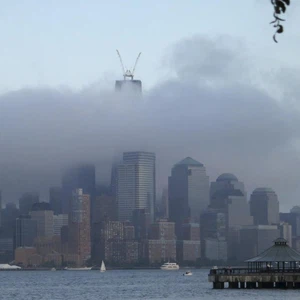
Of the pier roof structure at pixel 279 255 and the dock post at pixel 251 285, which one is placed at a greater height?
the pier roof structure at pixel 279 255

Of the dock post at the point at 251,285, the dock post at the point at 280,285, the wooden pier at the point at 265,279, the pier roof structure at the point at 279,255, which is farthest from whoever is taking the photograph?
the dock post at the point at 251,285

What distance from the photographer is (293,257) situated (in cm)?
12500

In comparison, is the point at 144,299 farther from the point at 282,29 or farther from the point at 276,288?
the point at 282,29

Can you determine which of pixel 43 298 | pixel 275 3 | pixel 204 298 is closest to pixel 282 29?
pixel 275 3

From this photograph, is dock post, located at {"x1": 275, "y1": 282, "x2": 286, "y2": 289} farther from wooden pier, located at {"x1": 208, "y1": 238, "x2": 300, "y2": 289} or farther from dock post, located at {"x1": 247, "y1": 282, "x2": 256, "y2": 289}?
dock post, located at {"x1": 247, "y1": 282, "x2": 256, "y2": 289}

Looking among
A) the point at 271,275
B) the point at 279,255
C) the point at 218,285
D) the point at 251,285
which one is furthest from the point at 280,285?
the point at 218,285

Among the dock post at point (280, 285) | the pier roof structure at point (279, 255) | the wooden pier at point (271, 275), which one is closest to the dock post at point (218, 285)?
the wooden pier at point (271, 275)

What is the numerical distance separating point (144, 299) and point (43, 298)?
74.5ft

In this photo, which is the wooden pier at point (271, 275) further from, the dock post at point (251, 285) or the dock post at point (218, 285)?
the dock post at point (218, 285)

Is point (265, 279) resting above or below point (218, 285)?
above

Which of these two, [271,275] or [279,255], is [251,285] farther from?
[271,275]

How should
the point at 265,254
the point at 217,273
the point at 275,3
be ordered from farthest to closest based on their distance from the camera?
the point at 217,273, the point at 265,254, the point at 275,3

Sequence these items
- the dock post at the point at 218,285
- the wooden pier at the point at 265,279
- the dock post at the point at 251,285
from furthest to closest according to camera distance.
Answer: the dock post at the point at 218,285
the dock post at the point at 251,285
the wooden pier at the point at 265,279

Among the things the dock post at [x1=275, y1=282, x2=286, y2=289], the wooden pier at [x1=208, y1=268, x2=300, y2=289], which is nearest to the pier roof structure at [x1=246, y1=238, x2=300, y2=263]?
the wooden pier at [x1=208, y1=268, x2=300, y2=289]
